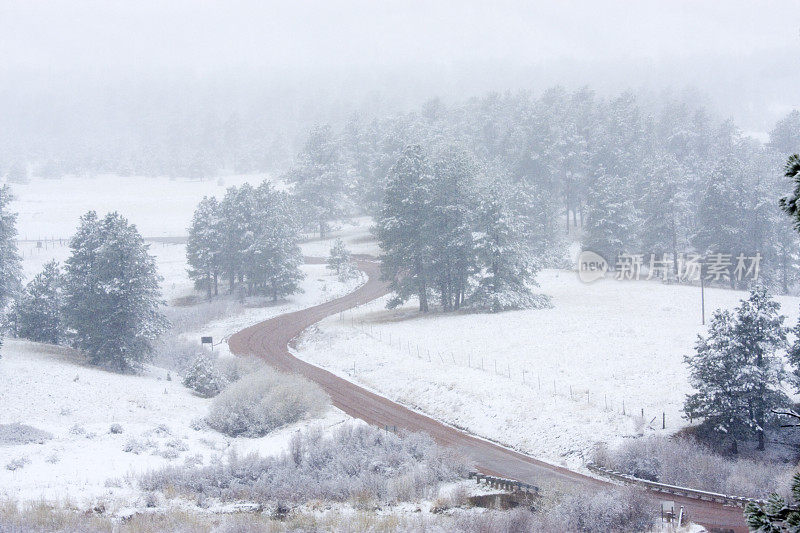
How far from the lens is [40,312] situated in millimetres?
46875

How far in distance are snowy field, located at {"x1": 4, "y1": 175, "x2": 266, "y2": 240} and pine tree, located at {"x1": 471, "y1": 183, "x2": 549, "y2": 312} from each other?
6121 centimetres

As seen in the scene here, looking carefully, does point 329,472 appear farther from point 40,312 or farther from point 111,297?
point 40,312

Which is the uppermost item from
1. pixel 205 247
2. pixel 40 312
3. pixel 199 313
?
pixel 205 247

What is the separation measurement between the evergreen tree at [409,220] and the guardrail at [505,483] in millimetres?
31202

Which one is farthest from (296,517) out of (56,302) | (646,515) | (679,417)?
(56,302)

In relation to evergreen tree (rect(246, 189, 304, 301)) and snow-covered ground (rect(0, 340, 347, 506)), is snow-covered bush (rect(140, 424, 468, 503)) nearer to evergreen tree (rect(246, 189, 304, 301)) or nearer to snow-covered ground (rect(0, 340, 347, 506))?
snow-covered ground (rect(0, 340, 347, 506))

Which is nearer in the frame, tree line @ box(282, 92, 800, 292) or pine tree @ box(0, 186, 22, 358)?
pine tree @ box(0, 186, 22, 358)

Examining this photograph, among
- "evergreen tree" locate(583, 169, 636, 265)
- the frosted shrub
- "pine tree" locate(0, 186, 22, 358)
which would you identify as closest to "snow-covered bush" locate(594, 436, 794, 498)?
the frosted shrub

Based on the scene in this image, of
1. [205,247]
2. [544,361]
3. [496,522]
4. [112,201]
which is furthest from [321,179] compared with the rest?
[496,522]

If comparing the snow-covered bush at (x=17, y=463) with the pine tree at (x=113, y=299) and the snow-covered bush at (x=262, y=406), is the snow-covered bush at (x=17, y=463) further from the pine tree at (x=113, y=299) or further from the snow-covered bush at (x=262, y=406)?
the pine tree at (x=113, y=299)

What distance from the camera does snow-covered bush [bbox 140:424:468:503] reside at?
23.2 metres

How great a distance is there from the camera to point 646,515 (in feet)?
65.8

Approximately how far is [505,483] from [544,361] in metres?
16.2

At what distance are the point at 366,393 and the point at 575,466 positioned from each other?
609 inches
